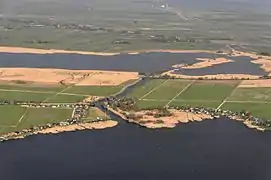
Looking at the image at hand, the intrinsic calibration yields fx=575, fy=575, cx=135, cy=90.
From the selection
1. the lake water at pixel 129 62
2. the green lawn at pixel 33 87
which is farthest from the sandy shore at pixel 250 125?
the green lawn at pixel 33 87

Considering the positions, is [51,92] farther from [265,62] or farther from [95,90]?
[265,62]

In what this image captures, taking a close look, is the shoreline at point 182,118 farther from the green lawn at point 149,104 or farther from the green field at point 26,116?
the green field at point 26,116

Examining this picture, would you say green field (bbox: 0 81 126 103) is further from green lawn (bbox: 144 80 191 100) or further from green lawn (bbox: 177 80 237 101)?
green lawn (bbox: 177 80 237 101)

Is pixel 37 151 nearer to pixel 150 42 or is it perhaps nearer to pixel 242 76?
pixel 242 76

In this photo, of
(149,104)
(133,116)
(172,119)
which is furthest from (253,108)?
(133,116)

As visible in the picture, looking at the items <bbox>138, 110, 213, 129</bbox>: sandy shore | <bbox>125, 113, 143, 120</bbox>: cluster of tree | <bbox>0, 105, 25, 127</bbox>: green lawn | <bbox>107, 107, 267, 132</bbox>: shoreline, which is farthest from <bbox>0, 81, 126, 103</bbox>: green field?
<bbox>138, 110, 213, 129</bbox>: sandy shore

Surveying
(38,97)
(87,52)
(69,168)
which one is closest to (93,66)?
(87,52)
